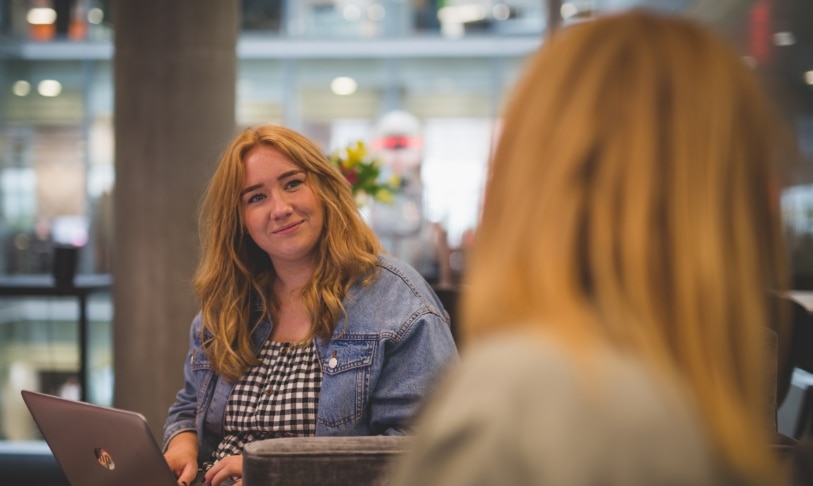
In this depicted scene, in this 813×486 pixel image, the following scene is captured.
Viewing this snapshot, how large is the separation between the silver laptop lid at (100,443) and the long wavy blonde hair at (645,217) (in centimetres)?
105

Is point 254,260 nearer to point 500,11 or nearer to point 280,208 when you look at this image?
point 280,208

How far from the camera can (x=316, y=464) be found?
142 centimetres

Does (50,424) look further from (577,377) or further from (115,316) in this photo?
(115,316)

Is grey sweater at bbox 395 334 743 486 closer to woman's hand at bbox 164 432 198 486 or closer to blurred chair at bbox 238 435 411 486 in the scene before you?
blurred chair at bbox 238 435 411 486

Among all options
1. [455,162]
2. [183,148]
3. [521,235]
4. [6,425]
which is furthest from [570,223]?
[455,162]

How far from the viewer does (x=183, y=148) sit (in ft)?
12.2

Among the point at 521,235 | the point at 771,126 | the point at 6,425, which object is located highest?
the point at 771,126

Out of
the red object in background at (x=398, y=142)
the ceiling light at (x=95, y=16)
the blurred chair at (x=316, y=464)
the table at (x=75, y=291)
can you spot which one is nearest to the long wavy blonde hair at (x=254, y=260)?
the blurred chair at (x=316, y=464)

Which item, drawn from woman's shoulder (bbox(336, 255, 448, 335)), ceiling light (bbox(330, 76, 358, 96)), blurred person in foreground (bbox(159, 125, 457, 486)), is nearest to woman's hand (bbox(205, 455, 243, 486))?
blurred person in foreground (bbox(159, 125, 457, 486))

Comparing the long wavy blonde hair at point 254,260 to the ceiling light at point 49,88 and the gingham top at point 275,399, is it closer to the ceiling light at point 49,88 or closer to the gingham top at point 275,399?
the gingham top at point 275,399

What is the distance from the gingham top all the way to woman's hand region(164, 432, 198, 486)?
0.20ft

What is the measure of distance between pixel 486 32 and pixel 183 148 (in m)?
7.90

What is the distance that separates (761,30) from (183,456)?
14.4ft

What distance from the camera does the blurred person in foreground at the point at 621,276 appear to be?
0.66 meters
